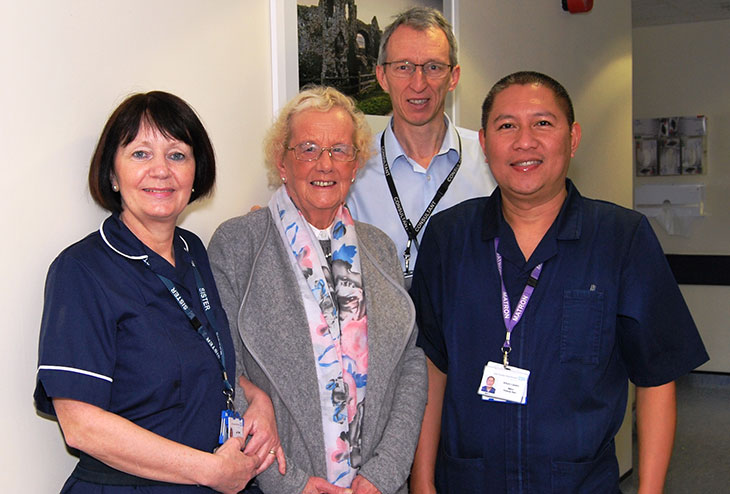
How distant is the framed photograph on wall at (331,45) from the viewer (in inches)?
104

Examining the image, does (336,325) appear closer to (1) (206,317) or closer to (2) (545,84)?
(1) (206,317)

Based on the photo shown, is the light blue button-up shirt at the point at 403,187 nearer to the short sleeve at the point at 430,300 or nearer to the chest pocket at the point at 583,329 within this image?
the short sleeve at the point at 430,300

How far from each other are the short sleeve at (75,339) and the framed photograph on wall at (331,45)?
1337 mm

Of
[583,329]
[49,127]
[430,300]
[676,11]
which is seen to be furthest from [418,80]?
[676,11]

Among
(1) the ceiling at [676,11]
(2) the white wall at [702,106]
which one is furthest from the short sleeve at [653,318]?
(2) the white wall at [702,106]

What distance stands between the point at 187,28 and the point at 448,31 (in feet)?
3.31

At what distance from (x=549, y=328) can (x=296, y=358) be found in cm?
70

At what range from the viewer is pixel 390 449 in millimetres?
1991

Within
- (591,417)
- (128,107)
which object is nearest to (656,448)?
(591,417)

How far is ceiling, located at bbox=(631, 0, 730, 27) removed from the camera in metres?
7.27

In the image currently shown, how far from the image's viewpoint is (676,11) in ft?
25.2

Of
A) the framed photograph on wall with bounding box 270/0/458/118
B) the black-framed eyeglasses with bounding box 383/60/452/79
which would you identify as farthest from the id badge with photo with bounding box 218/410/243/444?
the black-framed eyeglasses with bounding box 383/60/452/79

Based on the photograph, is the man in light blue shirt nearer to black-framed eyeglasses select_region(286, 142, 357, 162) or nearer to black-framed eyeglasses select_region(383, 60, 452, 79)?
black-framed eyeglasses select_region(383, 60, 452, 79)

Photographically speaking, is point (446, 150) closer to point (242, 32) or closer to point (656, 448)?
point (242, 32)
